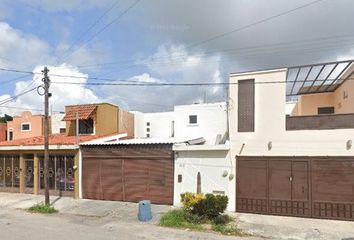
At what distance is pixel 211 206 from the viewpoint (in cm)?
1384

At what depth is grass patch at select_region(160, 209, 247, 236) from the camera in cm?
1310

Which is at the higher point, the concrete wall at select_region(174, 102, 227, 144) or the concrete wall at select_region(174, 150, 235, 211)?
the concrete wall at select_region(174, 102, 227, 144)

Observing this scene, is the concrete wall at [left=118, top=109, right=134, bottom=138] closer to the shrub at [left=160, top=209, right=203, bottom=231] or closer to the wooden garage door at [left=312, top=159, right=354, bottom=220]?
the shrub at [left=160, top=209, right=203, bottom=231]

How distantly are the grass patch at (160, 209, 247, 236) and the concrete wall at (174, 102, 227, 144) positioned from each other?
6.63 meters

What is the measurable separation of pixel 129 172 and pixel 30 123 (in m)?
15.3

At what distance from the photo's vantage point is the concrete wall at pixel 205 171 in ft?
54.5

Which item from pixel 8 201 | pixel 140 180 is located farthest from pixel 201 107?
pixel 8 201

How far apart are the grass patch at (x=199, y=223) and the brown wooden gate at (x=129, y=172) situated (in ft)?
11.8

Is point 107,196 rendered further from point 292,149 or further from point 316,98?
point 316,98

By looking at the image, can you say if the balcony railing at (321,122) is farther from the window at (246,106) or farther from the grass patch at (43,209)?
the grass patch at (43,209)

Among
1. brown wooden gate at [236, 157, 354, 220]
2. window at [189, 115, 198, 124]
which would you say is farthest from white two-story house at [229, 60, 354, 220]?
window at [189, 115, 198, 124]

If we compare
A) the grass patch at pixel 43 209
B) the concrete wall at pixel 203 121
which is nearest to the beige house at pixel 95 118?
the concrete wall at pixel 203 121

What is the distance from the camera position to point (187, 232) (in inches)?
509

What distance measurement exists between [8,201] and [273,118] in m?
15.4
